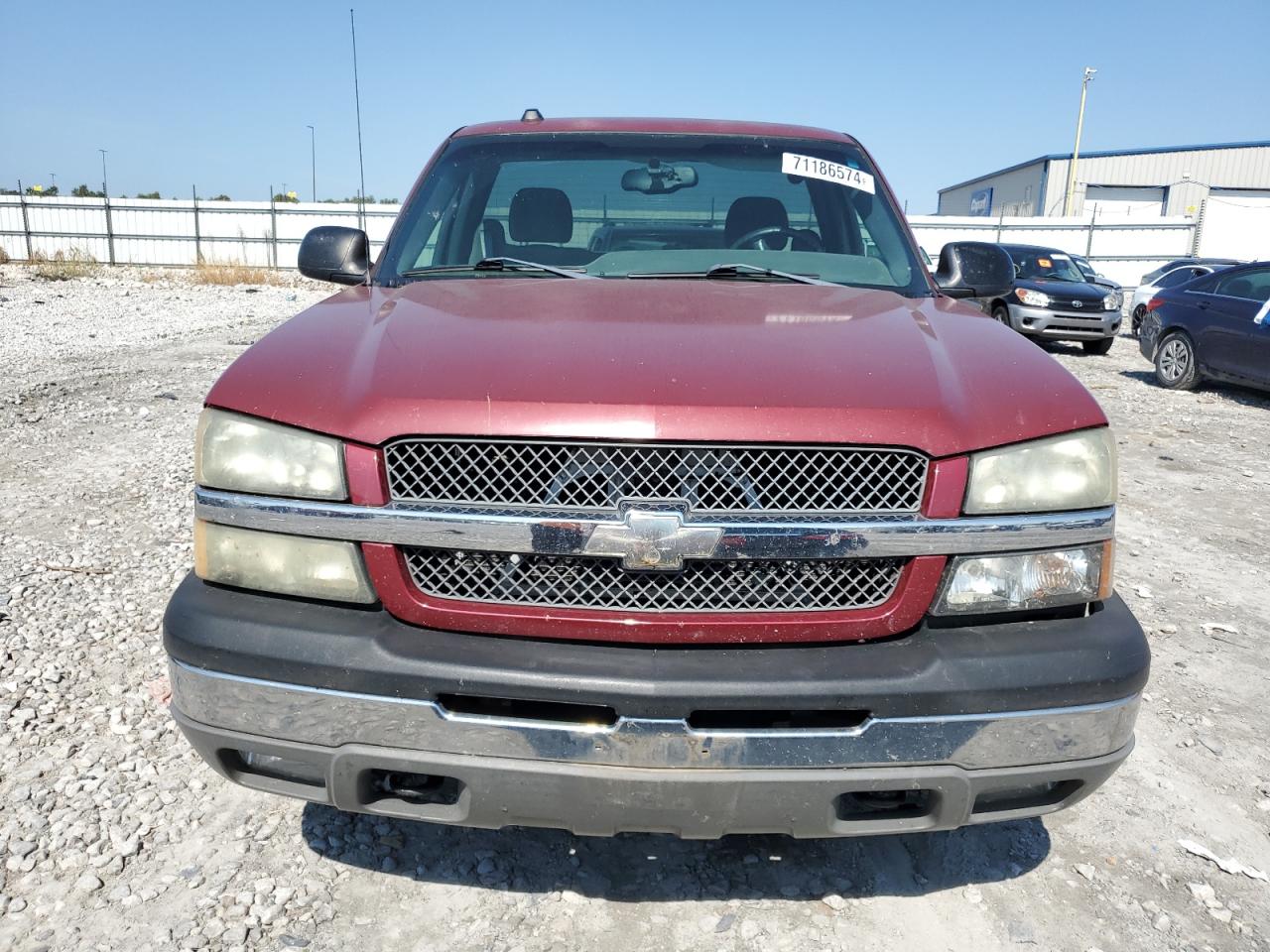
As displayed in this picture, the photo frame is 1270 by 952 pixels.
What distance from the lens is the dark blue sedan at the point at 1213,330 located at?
10.3 meters

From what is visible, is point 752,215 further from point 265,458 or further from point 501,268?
point 265,458

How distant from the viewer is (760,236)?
128 inches

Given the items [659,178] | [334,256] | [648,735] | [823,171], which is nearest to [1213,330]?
[823,171]

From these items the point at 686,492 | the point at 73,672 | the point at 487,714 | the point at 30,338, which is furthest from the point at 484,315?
the point at 30,338

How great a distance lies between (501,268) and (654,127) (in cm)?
95

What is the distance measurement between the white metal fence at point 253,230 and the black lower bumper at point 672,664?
2929cm

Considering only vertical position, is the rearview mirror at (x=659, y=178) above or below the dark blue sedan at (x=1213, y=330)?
above

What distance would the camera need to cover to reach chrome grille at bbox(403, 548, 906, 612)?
1828 millimetres

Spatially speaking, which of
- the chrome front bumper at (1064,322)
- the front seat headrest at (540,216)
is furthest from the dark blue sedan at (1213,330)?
the front seat headrest at (540,216)

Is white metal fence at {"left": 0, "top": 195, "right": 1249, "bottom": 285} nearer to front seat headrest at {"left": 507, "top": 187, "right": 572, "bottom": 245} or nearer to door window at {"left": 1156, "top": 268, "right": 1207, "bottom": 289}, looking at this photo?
door window at {"left": 1156, "top": 268, "right": 1207, "bottom": 289}

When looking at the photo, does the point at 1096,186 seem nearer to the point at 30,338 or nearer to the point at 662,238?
the point at 30,338

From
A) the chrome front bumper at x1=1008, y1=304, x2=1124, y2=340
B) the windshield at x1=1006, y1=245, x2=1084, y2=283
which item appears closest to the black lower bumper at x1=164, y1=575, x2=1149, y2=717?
the chrome front bumper at x1=1008, y1=304, x2=1124, y2=340

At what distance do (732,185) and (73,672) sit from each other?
9.24 ft

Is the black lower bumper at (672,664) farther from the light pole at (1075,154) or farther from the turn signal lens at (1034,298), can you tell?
the light pole at (1075,154)
